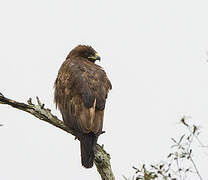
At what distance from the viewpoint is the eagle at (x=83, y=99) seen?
5000 mm

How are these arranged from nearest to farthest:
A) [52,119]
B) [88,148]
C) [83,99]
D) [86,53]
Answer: [88,148], [52,119], [83,99], [86,53]

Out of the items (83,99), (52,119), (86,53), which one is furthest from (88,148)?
(86,53)

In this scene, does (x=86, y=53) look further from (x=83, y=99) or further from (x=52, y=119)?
(x=52, y=119)

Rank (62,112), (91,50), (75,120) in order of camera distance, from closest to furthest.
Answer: (75,120) < (62,112) < (91,50)

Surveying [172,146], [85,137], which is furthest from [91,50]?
[172,146]

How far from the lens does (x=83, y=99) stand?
5410 mm

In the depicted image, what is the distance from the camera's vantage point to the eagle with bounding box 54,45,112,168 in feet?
16.4

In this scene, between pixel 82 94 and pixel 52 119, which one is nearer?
pixel 52 119

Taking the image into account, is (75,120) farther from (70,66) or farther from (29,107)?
(70,66)

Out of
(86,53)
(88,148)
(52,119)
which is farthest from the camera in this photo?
(86,53)

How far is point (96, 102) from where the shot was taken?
5.41 meters

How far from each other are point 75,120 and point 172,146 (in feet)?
9.89

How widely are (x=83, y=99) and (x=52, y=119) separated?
61 centimetres

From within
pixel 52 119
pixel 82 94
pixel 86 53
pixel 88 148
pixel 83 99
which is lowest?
pixel 88 148
